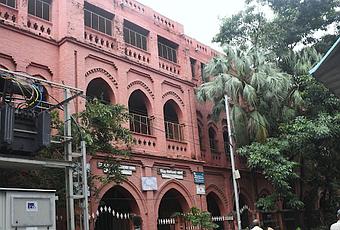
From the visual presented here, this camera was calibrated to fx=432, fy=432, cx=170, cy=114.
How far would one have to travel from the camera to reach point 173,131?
18.1 metres

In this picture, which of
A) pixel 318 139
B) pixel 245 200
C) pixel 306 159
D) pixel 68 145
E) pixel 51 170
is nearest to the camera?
pixel 68 145

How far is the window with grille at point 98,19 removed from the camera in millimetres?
15789

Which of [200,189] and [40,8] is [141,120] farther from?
[40,8]

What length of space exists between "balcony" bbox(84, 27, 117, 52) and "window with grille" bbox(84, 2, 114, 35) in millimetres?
549

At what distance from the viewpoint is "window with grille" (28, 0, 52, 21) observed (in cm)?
1416

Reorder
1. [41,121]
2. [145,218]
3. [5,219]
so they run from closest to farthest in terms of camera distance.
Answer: [5,219]
[41,121]
[145,218]

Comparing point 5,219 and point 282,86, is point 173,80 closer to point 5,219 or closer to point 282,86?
point 282,86

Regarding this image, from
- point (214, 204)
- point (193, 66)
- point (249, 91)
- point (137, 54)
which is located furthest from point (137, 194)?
point (193, 66)

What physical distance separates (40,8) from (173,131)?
23.5ft

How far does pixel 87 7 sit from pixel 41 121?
32.7ft

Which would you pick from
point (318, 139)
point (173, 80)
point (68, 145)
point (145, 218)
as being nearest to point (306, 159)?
point (318, 139)

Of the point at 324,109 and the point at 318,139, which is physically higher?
the point at 324,109

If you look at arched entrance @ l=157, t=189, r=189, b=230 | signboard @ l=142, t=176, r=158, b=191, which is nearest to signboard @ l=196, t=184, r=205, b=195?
arched entrance @ l=157, t=189, r=189, b=230

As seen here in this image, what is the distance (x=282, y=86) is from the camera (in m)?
18.8
